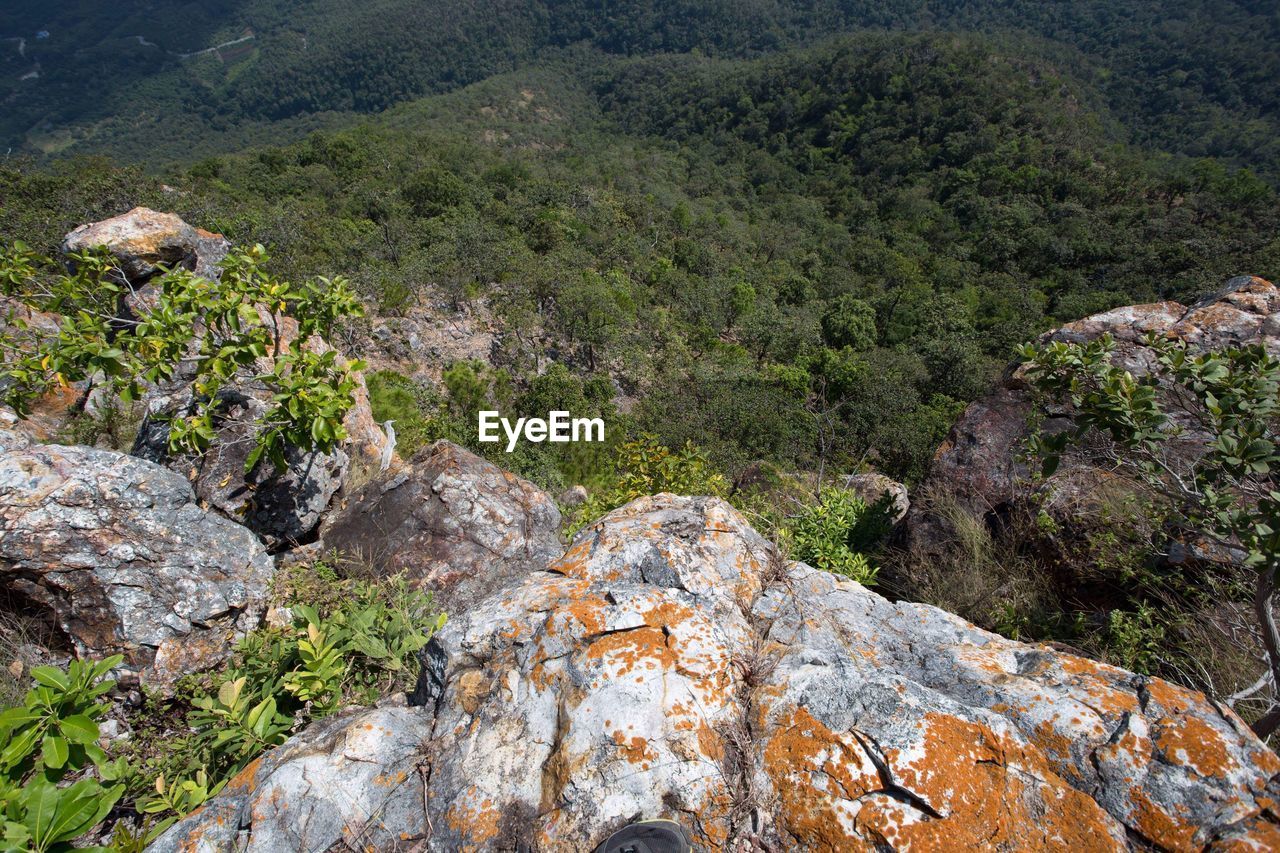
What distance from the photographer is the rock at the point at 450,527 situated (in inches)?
204

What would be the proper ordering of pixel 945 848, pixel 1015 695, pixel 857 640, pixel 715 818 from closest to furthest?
1. pixel 945 848
2. pixel 715 818
3. pixel 1015 695
4. pixel 857 640

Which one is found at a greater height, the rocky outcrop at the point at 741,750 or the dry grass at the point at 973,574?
the rocky outcrop at the point at 741,750

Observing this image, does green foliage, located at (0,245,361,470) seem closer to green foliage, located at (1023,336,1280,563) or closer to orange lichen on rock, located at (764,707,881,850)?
orange lichen on rock, located at (764,707,881,850)

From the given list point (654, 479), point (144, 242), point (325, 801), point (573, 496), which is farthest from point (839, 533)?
point (144, 242)

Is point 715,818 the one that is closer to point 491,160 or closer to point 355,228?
point 355,228

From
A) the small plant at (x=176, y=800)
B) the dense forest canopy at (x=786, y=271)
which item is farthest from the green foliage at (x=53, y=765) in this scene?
the dense forest canopy at (x=786, y=271)

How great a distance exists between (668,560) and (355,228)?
2758cm

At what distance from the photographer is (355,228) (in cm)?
2581

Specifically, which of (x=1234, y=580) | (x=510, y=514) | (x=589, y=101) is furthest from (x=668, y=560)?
(x=589, y=101)

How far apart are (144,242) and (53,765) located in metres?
7.69

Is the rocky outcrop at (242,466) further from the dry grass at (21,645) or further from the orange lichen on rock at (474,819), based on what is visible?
the orange lichen on rock at (474,819)

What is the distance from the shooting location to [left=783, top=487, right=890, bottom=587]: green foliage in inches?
195

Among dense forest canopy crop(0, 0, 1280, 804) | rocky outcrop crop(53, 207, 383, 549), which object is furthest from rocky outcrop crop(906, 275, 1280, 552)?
rocky outcrop crop(53, 207, 383, 549)

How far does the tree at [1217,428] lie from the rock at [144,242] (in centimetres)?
917
